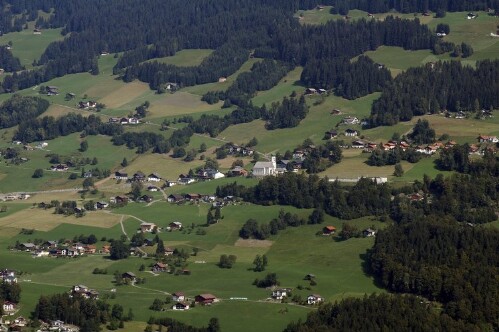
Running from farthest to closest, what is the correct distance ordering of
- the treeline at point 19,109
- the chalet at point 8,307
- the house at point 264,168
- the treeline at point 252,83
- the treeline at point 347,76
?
1. the treeline at point 19,109
2. the treeline at point 252,83
3. the treeline at point 347,76
4. the house at point 264,168
5. the chalet at point 8,307

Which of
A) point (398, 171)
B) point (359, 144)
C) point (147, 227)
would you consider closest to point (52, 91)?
point (359, 144)

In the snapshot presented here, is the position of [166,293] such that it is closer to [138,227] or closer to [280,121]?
[138,227]

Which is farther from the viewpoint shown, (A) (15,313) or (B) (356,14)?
(B) (356,14)

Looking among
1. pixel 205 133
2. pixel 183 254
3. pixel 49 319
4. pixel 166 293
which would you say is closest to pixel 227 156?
pixel 205 133

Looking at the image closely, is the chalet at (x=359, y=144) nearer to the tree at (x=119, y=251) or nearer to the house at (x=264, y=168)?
the house at (x=264, y=168)

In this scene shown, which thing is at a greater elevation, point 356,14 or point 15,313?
point 15,313

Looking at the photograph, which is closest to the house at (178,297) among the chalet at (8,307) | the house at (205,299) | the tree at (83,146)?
the house at (205,299)
